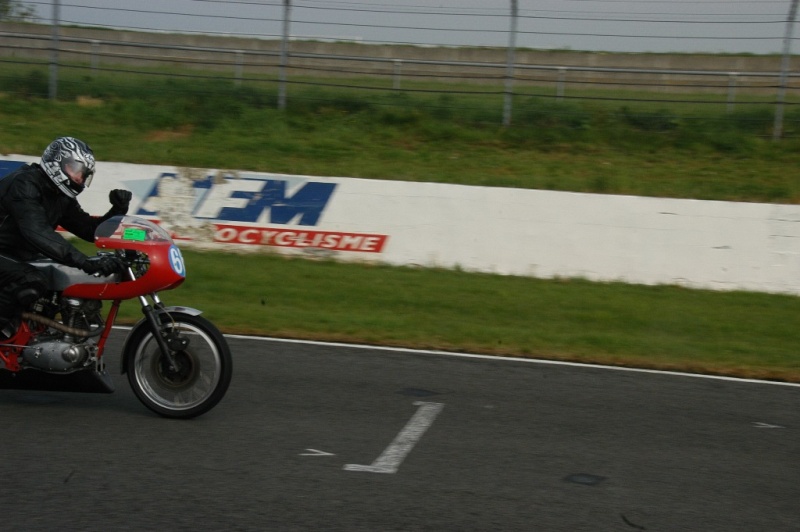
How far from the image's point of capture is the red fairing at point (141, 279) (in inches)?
240

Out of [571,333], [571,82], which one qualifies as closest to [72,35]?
[571,82]

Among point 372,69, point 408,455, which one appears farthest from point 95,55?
point 408,455

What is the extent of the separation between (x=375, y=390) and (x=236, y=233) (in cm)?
672

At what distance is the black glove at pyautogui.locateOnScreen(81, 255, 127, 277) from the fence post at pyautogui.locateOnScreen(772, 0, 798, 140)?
44.7 ft

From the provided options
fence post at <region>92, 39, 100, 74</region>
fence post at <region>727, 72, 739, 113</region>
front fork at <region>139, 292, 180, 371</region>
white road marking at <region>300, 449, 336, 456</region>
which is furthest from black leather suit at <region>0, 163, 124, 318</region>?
fence post at <region>727, 72, 739, 113</region>

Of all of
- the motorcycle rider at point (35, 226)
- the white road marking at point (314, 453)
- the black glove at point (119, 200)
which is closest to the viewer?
the white road marking at point (314, 453)

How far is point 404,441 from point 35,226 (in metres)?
2.69

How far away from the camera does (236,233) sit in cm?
1367

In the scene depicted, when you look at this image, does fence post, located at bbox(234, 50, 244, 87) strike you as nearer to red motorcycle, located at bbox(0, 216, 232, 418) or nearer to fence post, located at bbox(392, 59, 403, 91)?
fence post, located at bbox(392, 59, 403, 91)

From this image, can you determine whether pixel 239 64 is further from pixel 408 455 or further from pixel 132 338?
pixel 408 455

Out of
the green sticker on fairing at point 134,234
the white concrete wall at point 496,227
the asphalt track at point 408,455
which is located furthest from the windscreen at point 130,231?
the white concrete wall at point 496,227

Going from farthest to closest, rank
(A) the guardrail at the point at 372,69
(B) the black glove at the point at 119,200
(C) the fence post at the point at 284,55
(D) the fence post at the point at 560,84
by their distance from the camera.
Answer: (D) the fence post at the point at 560,84
(A) the guardrail at the point at 372,69
(C) the fence post at the point at 284,55
(B) the black glove at the point at 119,200

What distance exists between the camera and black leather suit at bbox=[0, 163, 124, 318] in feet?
19.9

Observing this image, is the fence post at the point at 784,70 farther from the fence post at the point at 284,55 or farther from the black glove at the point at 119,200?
the black glove at the point at 119,200
